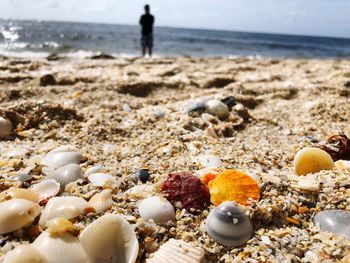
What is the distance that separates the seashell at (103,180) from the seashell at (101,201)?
14 cm

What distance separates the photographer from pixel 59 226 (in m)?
1.52

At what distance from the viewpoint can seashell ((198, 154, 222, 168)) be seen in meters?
2.35

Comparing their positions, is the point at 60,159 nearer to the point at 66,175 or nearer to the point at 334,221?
the point at 66,175

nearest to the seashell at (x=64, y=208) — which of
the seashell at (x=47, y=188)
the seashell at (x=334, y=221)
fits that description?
the seashell at (x=47, y=188)

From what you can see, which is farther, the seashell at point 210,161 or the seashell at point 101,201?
the seashell at point 210,161

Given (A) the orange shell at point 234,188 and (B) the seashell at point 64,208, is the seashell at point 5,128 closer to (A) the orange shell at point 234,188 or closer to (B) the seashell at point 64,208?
(B) the seashell at point 64,208

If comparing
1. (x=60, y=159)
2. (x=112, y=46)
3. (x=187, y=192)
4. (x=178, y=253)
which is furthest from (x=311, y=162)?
(x=112, y=46)

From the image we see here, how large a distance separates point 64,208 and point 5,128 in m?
1.54

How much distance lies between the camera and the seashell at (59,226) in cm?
151

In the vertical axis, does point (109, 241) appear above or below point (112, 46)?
above

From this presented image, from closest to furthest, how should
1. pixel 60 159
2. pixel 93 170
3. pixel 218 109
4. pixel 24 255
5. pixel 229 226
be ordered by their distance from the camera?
pixel 24 255, pixel 229 226, pixel 93 170, pixel 60 159, pixel 218 109

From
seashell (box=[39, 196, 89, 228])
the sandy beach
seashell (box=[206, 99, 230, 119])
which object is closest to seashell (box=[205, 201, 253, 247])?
the sandy beach

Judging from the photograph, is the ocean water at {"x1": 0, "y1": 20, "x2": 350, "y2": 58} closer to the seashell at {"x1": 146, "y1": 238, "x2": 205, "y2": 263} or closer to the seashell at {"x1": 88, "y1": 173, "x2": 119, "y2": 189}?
the seashell at {"x1": 88, "y1": 173, "x2": 119, "y2": 189}

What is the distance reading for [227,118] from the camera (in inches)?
136
